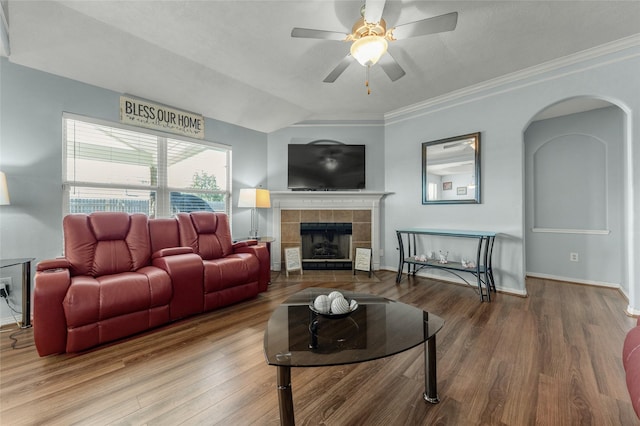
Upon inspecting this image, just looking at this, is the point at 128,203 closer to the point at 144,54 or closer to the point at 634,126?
the point at 144,54

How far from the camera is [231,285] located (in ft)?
9.02

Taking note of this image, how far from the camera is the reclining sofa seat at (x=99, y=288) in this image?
1793mm

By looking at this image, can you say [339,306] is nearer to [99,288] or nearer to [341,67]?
[99,288]

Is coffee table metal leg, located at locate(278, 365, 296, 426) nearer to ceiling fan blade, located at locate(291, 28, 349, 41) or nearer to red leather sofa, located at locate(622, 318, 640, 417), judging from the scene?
red leather sofa, located at locate(622, 318, 640, 417)

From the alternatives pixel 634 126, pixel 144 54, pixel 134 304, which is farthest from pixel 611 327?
pixel 144 54

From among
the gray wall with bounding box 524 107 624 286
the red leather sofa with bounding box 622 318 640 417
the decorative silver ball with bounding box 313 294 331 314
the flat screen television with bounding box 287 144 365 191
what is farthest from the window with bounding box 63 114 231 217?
the gray wall with bounding box 524 107 624 286

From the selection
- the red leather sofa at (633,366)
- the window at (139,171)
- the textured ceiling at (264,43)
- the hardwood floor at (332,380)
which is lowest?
the hardwood floor at (332,380)

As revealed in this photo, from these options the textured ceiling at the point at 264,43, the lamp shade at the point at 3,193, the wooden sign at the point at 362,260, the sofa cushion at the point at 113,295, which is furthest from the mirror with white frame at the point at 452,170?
the lamp shade at the point at 3,193

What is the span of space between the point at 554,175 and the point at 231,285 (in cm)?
480

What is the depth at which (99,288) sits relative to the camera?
194 centimetres

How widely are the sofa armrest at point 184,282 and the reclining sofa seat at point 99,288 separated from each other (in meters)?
0.06

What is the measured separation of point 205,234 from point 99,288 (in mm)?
1299

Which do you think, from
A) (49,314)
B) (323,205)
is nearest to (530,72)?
(323,205)

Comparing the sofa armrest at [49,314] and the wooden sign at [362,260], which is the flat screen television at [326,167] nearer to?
the wooden sign at [362,260]
